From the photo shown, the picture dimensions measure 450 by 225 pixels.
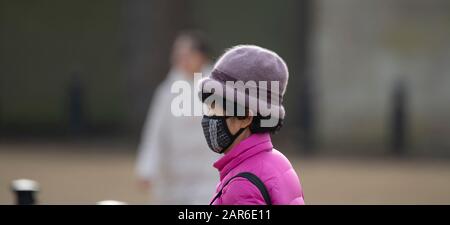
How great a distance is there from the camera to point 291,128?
56.5 ft

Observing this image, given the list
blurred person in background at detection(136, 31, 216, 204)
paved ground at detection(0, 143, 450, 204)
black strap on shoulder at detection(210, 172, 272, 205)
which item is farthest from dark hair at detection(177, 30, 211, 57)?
black strap on shoulder at detection(210, 172, 272, 205)

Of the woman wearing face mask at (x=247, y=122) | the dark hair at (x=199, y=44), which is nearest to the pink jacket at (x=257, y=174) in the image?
the woman wearing face mask at (x=247, y=122)

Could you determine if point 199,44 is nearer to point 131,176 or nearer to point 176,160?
point 176,160

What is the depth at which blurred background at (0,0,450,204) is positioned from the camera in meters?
13.5

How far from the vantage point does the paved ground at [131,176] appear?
1180 centimetres

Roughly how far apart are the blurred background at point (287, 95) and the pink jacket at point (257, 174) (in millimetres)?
7549

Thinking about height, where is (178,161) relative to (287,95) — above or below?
below

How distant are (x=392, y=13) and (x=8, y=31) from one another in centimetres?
686

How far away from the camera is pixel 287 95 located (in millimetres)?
17734

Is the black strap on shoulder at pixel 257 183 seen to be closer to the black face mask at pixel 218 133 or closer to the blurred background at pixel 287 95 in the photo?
the black face mask at pixel 218 133

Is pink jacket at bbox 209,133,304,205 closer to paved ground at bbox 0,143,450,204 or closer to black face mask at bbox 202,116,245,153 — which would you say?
black face mask at bbox 202,116,245,153

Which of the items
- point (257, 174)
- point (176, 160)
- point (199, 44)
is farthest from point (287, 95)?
point (257, 174)

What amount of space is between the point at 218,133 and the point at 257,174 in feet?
0.81
